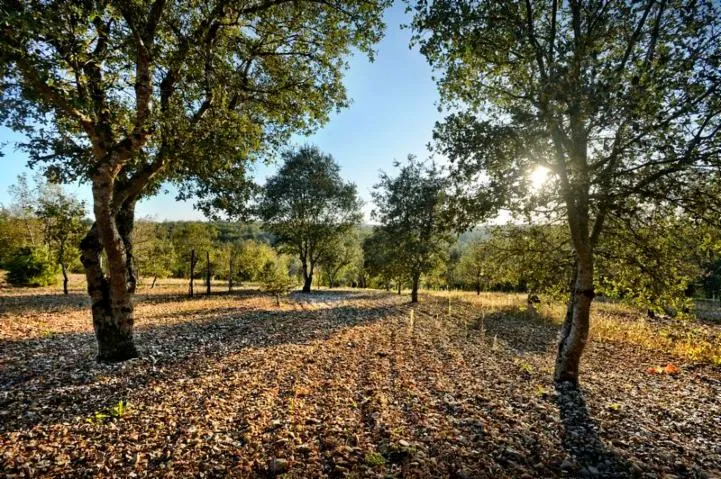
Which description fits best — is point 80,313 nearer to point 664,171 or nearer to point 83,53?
point 83,53

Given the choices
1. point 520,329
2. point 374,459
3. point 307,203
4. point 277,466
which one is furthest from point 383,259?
point 277,466

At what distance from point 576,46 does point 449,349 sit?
10413 mm

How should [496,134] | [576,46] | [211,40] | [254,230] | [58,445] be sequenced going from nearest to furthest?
[58,445]
[576,46]
[496,134]
[211,40]
[254,230]

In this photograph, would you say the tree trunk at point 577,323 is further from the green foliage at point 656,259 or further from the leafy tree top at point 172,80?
the leafy tree top at point 172,80

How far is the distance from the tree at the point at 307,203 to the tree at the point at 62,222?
16.4 metres

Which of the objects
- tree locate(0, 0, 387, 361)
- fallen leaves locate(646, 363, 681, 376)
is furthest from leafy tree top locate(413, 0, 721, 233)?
fallen leaves locate(646, 363, 681, 376)

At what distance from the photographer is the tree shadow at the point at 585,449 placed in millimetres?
5238

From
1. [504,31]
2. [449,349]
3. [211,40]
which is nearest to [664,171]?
[504,31]

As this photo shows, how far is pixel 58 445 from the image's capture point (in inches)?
204

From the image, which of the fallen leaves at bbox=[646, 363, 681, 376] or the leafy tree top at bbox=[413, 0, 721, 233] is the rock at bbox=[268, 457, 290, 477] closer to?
the leafy tree top at bbox=[413, 0, 721, 233]

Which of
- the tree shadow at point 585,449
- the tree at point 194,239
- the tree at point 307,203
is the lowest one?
the tree shadow at point 585,449

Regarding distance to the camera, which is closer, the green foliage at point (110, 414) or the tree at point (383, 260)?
the green foliage at point (110, 414)

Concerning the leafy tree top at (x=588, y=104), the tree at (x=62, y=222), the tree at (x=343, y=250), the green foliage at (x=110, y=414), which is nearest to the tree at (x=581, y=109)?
the leafy tree top at (x=588, y=104)

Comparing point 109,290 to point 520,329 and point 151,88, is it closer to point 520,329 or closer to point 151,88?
point 151,88
